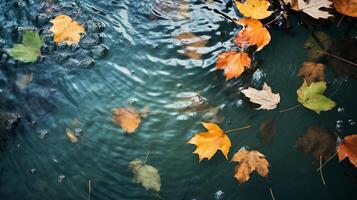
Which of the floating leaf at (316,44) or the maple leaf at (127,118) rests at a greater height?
the floating leaf at (316,44)

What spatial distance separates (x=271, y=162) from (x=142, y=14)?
1.36 m

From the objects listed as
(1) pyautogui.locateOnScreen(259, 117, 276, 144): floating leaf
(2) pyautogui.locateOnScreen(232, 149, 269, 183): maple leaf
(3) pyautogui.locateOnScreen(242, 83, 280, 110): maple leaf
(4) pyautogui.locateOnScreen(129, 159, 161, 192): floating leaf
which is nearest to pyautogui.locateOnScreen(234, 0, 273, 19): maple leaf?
(3) pyautogui.locateOnScreen(242, 83, 280, 110): maple leaf

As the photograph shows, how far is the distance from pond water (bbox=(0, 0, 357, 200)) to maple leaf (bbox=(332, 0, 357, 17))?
10 centimetres

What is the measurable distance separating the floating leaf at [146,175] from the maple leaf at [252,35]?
1.02 metres

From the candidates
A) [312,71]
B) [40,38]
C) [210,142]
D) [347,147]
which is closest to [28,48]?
[40,38]

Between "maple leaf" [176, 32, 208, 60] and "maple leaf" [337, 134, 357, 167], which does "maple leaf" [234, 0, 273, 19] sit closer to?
"maple leaf" [176, 32, 208, 60]

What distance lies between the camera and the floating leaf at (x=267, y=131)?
2.01 m

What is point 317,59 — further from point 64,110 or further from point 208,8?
point 64,110

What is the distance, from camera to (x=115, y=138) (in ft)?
6.66

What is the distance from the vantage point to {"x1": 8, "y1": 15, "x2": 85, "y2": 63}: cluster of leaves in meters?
2.23

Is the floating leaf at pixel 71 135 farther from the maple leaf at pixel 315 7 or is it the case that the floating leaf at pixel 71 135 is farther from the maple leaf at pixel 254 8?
the maple leaf at pixel 315 7

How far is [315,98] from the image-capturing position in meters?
2.03

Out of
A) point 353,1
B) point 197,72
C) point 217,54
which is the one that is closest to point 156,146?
point 197,72

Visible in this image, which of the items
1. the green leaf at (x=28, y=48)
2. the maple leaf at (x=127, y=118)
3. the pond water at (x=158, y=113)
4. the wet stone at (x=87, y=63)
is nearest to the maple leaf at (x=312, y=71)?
the pond water at (x=158, y=113)
